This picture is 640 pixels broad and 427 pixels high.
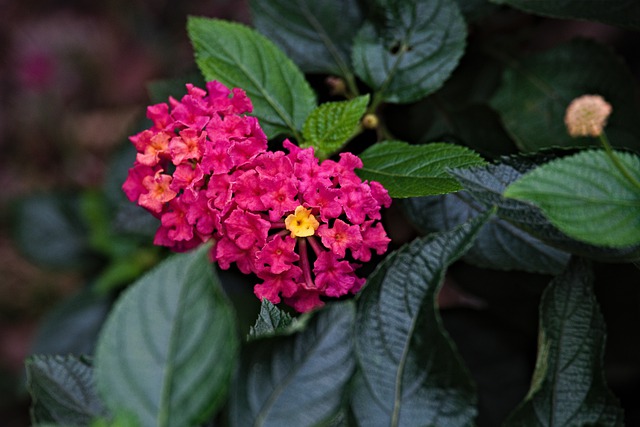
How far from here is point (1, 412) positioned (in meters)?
2.09

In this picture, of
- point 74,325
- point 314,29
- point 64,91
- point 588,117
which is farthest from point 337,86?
point 64,91

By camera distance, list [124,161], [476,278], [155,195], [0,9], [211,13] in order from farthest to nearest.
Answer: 1. [0,9]
2. [211,13]
3. [124,161]
4. [476,278]
5. [155,195]

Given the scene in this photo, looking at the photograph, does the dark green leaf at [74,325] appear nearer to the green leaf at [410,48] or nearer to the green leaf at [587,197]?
the green leaf at [410,48]

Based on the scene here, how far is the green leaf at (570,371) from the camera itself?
753 mm

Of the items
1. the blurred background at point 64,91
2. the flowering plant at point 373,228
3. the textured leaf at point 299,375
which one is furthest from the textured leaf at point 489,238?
the blurred background at point 64,91

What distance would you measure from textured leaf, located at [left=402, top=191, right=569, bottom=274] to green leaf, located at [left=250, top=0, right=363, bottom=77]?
250 mm

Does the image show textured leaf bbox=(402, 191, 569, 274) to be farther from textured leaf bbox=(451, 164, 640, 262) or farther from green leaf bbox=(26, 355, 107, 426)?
green leaf bbox=(26, 355, 107, 426)

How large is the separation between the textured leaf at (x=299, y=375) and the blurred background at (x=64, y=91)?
1693 mm

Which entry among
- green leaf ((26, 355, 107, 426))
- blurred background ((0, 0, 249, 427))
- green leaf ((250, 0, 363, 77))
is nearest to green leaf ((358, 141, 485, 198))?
green leaf ((250, 0, 363, 77))

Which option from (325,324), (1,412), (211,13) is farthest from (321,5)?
(1,412)

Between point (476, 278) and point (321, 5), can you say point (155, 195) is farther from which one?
point (476, 278)

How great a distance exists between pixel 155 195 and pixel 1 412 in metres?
1.53

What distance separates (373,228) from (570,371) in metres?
0.27

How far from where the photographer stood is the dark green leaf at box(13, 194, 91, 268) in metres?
1.73
